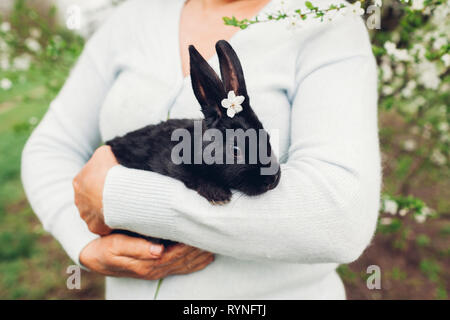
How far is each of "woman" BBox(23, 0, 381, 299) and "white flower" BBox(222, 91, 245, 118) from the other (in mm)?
271

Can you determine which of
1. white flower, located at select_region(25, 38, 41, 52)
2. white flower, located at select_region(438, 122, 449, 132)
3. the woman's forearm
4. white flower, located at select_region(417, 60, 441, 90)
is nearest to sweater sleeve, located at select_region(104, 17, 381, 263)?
the woman's forearm

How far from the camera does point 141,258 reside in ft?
4.66

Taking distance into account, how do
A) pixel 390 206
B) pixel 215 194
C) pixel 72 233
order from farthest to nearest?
1. pixel 390 206
2. pixel 72 233
3. pixel 215 194

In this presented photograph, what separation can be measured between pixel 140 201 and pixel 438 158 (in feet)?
10.3

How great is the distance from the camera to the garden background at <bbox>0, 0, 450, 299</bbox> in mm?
2607

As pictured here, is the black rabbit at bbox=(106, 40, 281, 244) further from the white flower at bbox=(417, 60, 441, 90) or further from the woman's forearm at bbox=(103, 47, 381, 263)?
the white flower at bbox=(417, 60, 441, 90)

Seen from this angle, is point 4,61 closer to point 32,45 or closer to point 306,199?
point 32,45

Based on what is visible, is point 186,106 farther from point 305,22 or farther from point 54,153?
point 54,153

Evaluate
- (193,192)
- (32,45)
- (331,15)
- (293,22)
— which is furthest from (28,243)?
(331,15)

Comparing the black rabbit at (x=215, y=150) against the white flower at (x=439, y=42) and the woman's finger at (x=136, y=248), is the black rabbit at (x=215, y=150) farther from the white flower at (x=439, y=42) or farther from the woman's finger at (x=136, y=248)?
the white flower at (x=439, y=42)

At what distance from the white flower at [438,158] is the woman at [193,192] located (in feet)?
7.38

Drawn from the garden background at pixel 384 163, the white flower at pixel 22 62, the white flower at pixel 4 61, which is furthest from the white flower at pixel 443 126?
the white flower at pixel 4 61
